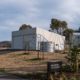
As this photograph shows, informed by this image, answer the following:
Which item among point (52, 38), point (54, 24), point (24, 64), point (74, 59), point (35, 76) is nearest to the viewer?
point (35, 76)

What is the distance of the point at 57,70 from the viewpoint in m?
18.1

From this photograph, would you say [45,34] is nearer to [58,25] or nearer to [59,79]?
[58,25]

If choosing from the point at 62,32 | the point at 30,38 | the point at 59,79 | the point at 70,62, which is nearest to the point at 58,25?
the point at 62,32

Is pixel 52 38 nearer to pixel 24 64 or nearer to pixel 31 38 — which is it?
pixel 31 38

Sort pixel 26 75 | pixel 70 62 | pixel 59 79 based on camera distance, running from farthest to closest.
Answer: pixel 70 62 → pixel 26 75 → pixel 59 79

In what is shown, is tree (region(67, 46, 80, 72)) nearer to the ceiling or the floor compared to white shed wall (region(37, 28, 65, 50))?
nearer to the floor

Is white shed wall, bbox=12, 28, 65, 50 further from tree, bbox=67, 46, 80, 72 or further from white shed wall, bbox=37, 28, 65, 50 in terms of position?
tree, bbox=67, 46, 80, 72

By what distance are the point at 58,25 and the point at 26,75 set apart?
230 feet

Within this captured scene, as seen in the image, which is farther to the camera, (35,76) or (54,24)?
(54,24)

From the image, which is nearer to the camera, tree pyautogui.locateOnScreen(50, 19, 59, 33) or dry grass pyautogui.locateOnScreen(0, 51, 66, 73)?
dry grass pyautogui.locateOnScreen(0, 51, 66, 73)

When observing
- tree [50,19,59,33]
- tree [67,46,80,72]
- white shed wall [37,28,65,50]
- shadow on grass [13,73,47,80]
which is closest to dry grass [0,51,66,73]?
shadow on grass [13,73,47,80]

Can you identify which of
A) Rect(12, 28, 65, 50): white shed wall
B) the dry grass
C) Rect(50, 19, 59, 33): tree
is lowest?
the dry grass

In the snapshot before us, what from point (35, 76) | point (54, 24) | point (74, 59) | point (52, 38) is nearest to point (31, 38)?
point (52, 38)

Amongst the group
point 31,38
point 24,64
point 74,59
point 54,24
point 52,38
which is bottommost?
point 24,64
